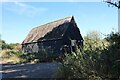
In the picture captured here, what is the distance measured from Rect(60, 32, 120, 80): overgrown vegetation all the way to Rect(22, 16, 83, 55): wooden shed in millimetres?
22350

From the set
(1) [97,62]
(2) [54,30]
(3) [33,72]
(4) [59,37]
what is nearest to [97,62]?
(1) [97,62]

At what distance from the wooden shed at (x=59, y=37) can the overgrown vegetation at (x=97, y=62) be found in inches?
880

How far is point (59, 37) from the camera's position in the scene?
115ft

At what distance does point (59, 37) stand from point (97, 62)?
85.6ft

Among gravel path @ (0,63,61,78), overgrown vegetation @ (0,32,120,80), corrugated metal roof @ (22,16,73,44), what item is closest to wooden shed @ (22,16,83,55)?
corrugated metal roof @ (22,16,73,44)

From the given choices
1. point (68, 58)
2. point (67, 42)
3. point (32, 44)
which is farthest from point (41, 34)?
point (68, 58)

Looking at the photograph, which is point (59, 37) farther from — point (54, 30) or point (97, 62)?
point (97, 62)

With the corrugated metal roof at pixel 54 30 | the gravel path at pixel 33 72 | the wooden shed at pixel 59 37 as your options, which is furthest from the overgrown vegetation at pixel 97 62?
the corrugated metal roof at pixel 54 30

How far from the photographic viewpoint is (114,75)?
8250 millimetres

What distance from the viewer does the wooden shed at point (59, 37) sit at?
115ft

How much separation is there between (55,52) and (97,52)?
2544cm

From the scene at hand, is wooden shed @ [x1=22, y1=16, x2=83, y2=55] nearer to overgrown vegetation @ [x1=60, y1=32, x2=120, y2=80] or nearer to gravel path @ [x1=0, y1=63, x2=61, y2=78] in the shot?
gravel path @ [x1=0, y1=63, x2=61, y2=78]

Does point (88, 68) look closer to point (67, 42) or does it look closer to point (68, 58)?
point (68, 58)

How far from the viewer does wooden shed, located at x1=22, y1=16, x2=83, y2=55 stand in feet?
115
